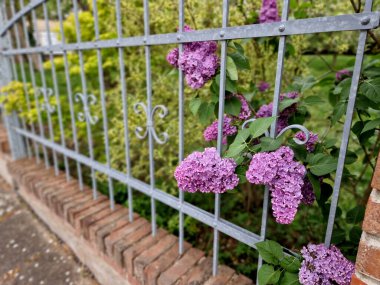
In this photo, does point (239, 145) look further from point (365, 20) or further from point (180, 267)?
point (180, 267)

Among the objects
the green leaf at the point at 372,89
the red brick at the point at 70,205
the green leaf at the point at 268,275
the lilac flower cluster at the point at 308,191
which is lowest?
the red brick at the point at 70,205

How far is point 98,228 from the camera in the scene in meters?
1.89

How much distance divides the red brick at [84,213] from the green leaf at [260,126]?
57.9 inches

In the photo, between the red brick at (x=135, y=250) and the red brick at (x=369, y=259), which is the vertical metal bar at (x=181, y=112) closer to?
the red brick at (x=135, y=250)

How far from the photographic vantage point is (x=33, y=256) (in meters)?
2.30

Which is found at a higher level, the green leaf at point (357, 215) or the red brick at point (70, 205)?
the green leaf at point (357, 215)

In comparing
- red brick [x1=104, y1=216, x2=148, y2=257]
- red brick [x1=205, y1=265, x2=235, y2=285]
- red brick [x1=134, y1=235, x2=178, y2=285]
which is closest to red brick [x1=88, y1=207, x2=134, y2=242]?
red brick [x1=104, y1=216, x2=148, y2=257]

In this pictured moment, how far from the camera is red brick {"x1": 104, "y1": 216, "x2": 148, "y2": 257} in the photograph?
1.78 metres

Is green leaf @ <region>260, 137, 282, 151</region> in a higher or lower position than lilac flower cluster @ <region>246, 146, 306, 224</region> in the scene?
higher

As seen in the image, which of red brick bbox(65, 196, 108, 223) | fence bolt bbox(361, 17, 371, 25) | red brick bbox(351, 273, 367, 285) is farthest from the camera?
red brick bbox(65, 196, 108, 223)

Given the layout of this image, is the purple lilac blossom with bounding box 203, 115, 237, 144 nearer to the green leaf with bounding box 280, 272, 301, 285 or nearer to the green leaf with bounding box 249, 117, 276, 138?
the green leaf with bounding box 249, 117, 276, 138

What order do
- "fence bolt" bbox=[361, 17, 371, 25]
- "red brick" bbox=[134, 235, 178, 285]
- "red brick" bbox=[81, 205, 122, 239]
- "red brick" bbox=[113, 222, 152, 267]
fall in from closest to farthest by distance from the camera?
"fence bolt" bbox=[361, 17, 371, 25], "red brick" bbox=[134, 235, 178, 285], "red brick" bbox=[113, 222, 152, 267], "red brick" bbox=[81, 205, 122, 239]

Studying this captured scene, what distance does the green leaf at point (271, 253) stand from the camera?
3.61 feet

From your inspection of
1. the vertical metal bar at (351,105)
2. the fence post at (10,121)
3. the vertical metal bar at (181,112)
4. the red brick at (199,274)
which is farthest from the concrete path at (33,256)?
the vertical metal bar at (351,105)
